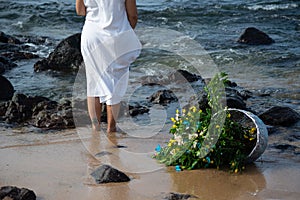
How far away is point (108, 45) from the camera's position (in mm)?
6594

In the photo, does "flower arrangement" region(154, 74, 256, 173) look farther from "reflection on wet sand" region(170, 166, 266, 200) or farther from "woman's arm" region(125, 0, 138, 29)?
"woman's arm" region(125, 0, 138, 29)

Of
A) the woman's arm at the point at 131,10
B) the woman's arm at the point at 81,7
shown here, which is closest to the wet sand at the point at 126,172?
the woman's arm at the point at 131,10

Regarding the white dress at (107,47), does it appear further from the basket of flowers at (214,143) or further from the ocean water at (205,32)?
the ocean water at (205,32)

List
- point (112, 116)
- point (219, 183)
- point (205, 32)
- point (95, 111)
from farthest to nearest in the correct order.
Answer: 1. point (205, 32)
2. point (95, 111)
3. point (112, 116)
4. point (219, 183)

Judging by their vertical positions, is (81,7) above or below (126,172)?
above

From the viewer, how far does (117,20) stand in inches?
257

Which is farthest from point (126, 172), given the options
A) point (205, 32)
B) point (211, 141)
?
point (205, 32)

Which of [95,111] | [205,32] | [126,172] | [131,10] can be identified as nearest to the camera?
[126,172]

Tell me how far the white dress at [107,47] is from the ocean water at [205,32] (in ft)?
7.91

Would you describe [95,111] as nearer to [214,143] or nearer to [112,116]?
[112,116]

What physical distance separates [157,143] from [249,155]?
3.93 ft

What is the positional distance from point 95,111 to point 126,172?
156 cm

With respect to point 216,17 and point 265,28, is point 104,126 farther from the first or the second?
point 216,17

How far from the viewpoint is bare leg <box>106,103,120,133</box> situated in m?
6.78
